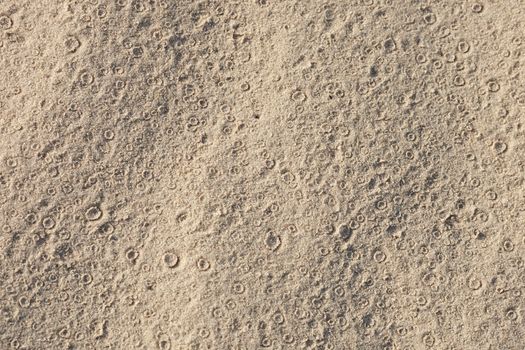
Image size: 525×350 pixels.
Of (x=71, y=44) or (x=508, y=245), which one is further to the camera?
(x=71, y=44)

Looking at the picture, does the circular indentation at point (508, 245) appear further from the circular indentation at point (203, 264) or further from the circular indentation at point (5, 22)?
the circular indentation at point (5, 22)

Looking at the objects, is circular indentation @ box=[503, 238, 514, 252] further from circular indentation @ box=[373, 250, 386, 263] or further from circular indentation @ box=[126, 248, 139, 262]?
circular indentation @ box=[126, 248, 139, 262]

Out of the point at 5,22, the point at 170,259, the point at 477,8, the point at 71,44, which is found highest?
the point at 5,22

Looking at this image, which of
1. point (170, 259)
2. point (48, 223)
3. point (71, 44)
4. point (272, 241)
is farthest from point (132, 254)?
point (71, 44)

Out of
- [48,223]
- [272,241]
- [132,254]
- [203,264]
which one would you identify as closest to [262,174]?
[272,241]

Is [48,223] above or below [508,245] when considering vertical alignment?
above

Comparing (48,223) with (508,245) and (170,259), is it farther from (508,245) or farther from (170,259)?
(508,245)

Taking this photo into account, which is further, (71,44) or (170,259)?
(71,44)

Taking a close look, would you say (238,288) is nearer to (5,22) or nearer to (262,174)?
(262,174)

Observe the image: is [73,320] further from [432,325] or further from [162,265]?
[432,325]

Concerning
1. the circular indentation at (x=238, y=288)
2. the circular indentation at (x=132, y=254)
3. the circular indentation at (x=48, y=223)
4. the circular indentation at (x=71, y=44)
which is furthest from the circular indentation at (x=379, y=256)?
the circular indentation at (x=71, y=44)

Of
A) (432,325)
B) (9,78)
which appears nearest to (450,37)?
(432,325)
